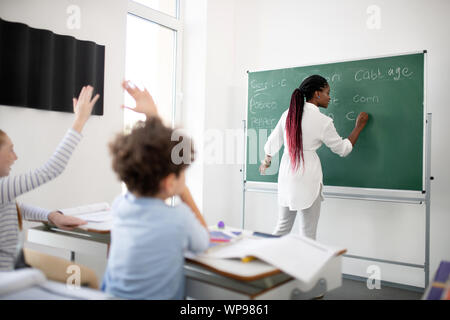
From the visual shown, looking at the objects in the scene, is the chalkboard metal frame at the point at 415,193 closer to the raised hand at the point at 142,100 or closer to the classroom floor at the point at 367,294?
the classroom floor at the point at 367,294

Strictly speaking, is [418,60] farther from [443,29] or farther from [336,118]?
[336,118]

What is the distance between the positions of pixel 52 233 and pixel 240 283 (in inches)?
41.5

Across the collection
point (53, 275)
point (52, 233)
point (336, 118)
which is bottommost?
point (53, 275)

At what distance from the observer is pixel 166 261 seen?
112 cm

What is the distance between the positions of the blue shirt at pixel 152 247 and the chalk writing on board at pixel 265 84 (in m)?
2.64

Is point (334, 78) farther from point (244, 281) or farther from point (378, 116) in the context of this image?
point (244, 281)

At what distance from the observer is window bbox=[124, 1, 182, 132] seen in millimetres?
3627

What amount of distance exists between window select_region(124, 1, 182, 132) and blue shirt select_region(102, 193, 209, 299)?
94.7 inches

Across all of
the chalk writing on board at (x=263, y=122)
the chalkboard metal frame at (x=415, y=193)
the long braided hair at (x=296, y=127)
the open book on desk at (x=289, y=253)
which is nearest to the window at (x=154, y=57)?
the chalk writing on board at (x=263, y=122)

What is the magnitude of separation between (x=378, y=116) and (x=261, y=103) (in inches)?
44.7

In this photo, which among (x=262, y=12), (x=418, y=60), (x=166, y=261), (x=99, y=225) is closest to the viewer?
(x=166, y=261)

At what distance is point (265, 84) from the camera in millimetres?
3691

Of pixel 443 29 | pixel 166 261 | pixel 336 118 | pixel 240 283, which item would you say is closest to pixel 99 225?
pixel 166 261

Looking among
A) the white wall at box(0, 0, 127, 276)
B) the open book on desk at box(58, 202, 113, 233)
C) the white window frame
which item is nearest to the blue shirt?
the open book on desk at box(58, 202, 113, 233)
